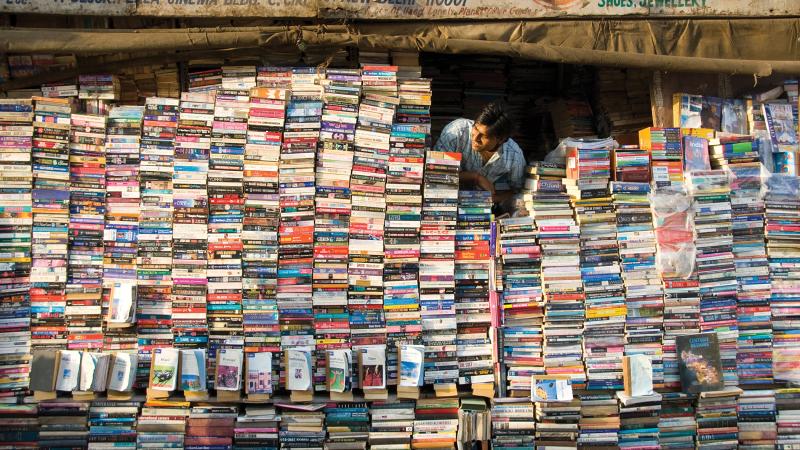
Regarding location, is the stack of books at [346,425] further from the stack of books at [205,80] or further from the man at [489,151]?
the stack of books at [205,80]

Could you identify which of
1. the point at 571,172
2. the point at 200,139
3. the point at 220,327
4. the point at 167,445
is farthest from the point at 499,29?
the point at 167,445

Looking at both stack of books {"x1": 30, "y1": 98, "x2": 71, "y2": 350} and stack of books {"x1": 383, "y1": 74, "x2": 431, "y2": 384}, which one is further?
stack of books {"x1": 383, "y1": 74, "x2": 431, "y2": 384}

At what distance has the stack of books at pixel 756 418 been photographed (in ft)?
20.5

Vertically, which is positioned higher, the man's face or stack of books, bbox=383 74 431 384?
the man's face

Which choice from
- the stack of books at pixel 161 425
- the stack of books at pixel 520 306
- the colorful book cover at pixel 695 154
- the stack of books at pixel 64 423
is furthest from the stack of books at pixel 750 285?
the stack of books at pixel 64 423

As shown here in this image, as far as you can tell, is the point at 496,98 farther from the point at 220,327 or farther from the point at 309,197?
the point at 220,327

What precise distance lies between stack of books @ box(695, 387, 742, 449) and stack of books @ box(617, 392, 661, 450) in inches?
15.1

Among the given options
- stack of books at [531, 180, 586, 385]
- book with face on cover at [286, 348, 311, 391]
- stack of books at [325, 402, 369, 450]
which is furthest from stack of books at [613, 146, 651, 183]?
book with face on cover at [286, 348, 311, 391]

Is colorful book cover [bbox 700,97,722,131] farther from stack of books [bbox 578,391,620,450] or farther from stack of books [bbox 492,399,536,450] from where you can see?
stack of books [bbox 492,399,536,450]

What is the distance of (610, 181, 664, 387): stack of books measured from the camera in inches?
241

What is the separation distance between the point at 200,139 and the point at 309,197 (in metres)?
0.93

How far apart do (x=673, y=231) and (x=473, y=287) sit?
169 centimetres

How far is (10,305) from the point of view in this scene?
19.0ft

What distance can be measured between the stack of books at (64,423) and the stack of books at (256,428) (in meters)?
1.13
